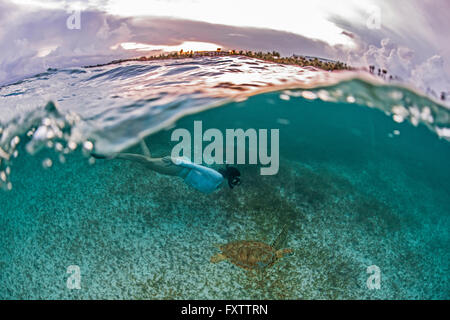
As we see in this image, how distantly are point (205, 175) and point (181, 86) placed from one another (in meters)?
2.31

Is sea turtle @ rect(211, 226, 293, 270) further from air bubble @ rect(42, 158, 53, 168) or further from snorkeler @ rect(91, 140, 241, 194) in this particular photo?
air bubble @ rect(42, 158, 53, 168)

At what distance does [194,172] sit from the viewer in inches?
241

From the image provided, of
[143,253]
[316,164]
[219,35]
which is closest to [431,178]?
[316,164]

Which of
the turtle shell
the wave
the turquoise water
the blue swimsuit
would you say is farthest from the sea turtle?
the wave

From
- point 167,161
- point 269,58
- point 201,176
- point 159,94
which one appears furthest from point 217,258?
point 269,58

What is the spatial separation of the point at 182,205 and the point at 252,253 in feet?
6.71

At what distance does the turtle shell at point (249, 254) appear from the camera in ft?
19.0

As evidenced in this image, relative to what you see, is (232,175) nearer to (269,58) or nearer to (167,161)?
(167,161)

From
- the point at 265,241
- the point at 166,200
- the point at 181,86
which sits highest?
the point at 181,86

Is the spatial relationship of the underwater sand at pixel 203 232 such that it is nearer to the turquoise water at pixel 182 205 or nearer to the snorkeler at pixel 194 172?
the turquoise water at pixel 182 205

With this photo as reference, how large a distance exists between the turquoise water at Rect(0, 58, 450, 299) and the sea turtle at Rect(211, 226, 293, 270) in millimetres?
149
